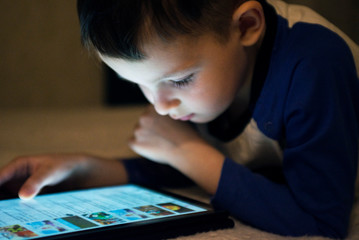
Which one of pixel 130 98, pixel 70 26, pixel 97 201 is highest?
pixel 70 26

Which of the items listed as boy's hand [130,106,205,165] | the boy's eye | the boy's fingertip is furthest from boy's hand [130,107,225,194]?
the boy's fingertip

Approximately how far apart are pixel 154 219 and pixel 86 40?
288 mm

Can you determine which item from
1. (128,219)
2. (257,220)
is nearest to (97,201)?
(128,219)

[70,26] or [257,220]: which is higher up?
[70,26]

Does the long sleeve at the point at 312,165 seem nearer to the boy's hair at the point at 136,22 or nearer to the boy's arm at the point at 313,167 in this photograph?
the boy's arm at the point at 313,167

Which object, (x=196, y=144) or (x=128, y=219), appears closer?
(x=128, y=219)

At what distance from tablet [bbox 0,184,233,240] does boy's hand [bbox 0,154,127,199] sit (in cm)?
3

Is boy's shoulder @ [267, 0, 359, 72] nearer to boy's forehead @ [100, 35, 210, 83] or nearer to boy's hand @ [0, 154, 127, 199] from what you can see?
boy's forehead @ [100, 35, 210, 83]

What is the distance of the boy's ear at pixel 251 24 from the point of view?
695 mm

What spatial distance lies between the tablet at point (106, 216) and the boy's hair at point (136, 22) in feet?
0.74

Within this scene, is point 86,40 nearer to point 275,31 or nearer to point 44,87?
point 275,31

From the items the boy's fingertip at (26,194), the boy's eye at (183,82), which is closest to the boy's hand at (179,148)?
the boy's eye at (183,82)

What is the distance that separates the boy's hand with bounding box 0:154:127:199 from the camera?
0.72 meters

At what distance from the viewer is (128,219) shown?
0.58 meters
